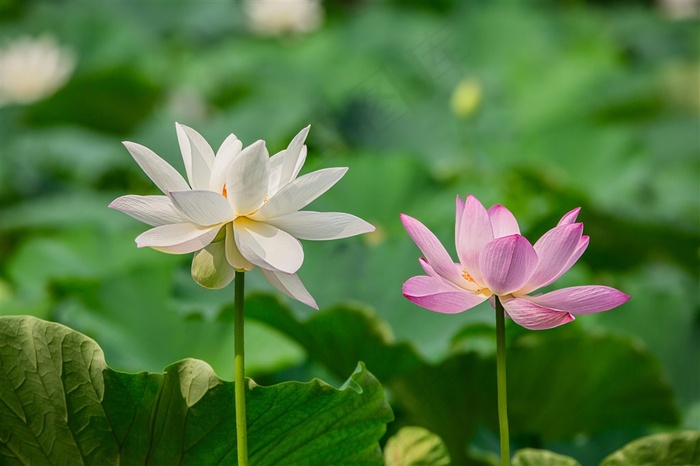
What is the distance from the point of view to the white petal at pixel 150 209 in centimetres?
62

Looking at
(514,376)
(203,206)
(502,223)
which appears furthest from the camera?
(514,376)

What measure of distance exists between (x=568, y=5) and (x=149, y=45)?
7.34ft

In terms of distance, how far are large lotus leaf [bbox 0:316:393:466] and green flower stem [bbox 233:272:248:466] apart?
0.21 ft

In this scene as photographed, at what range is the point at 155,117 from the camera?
2.53 meters

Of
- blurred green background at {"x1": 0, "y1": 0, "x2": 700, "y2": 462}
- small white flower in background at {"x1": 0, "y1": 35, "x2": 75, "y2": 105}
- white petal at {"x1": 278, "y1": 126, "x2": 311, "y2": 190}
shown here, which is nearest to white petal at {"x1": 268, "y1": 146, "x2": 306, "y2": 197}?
white petal at {"x1": 278, "y1": 126, "x2": 311, "y2": 190}

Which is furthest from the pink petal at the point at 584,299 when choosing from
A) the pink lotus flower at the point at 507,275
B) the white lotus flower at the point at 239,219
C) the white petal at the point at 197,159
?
the white petal at the point at 197,159

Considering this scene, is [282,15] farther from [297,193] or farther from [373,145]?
[297,193]

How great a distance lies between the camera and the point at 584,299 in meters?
0.61

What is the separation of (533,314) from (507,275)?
30 mm

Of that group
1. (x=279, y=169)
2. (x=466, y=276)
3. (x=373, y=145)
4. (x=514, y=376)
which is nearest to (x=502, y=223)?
(x=466, y=276)

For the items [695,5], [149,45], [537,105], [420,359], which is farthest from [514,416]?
[695,5]

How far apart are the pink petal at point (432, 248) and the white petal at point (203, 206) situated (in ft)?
0.38

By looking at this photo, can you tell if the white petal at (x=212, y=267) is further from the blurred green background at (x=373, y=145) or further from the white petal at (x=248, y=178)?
the blurred green background at (x=373, y=145)

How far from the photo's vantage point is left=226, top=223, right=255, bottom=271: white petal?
2.02 ft
